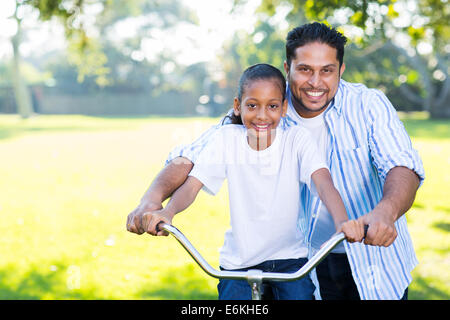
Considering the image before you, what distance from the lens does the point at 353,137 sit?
283 centimetres

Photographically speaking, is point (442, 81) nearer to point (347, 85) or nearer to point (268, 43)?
point (268, 43)

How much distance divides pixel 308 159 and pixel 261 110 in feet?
0.98

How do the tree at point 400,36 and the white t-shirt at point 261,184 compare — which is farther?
the tree at point 400,36

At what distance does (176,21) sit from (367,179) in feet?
171

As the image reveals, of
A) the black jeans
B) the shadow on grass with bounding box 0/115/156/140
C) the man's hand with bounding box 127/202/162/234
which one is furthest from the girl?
the shadow on grass with bounding box 0/115/156/140

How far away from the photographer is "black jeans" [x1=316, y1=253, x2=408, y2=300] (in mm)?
3193

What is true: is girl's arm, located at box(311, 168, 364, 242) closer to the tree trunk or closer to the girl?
the girl

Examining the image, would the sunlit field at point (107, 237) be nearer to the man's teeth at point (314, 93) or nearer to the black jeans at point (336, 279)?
the man's teeth at point (314, 93)

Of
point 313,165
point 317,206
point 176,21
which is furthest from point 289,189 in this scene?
point 176,21

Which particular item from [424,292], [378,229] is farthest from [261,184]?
[424,292]

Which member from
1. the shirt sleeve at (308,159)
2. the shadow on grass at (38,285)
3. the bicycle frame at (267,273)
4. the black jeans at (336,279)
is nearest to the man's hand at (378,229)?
the bicycle frame at (267,273)

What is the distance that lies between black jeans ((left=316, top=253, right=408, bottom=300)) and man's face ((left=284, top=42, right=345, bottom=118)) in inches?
36.5

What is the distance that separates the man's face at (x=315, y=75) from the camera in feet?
9.09

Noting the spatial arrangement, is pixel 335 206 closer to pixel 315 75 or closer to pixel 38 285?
pixel 315 75
